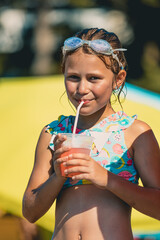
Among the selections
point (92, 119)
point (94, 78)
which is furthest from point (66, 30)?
point (94, 78)

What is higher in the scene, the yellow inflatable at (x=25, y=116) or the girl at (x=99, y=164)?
the girl at (x=99, y=164)

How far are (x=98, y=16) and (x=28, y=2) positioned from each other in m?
2.54

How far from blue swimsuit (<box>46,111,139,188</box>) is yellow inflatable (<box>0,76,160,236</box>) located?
1.65m

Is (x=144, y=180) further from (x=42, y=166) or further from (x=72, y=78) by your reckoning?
(x=72, y=78)

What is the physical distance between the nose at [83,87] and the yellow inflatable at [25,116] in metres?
1.86

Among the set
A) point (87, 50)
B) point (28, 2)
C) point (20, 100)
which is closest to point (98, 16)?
point (28, 2)

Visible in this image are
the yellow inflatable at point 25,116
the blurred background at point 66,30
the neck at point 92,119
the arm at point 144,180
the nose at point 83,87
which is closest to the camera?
the arm at point 144,180

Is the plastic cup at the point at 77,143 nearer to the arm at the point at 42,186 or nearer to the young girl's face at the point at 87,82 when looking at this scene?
the arm at the point at 42,186

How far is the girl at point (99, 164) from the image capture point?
2.60m

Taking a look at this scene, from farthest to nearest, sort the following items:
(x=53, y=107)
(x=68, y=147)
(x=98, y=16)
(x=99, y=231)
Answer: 1. (x=98, y=16)
2. (x=53, y=107)
3. (x=99, y=231)
4. (x=68, y=147)

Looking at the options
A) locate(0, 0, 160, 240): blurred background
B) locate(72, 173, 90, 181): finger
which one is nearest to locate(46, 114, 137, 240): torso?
locate(72, 173, 90, 181): finger

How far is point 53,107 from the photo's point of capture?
5.52 m

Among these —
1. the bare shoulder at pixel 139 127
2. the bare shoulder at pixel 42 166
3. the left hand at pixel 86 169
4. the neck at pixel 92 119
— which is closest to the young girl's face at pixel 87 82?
the neck at pixel 92 119

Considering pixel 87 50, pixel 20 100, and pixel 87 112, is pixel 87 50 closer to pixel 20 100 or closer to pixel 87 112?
pixel 87 112
